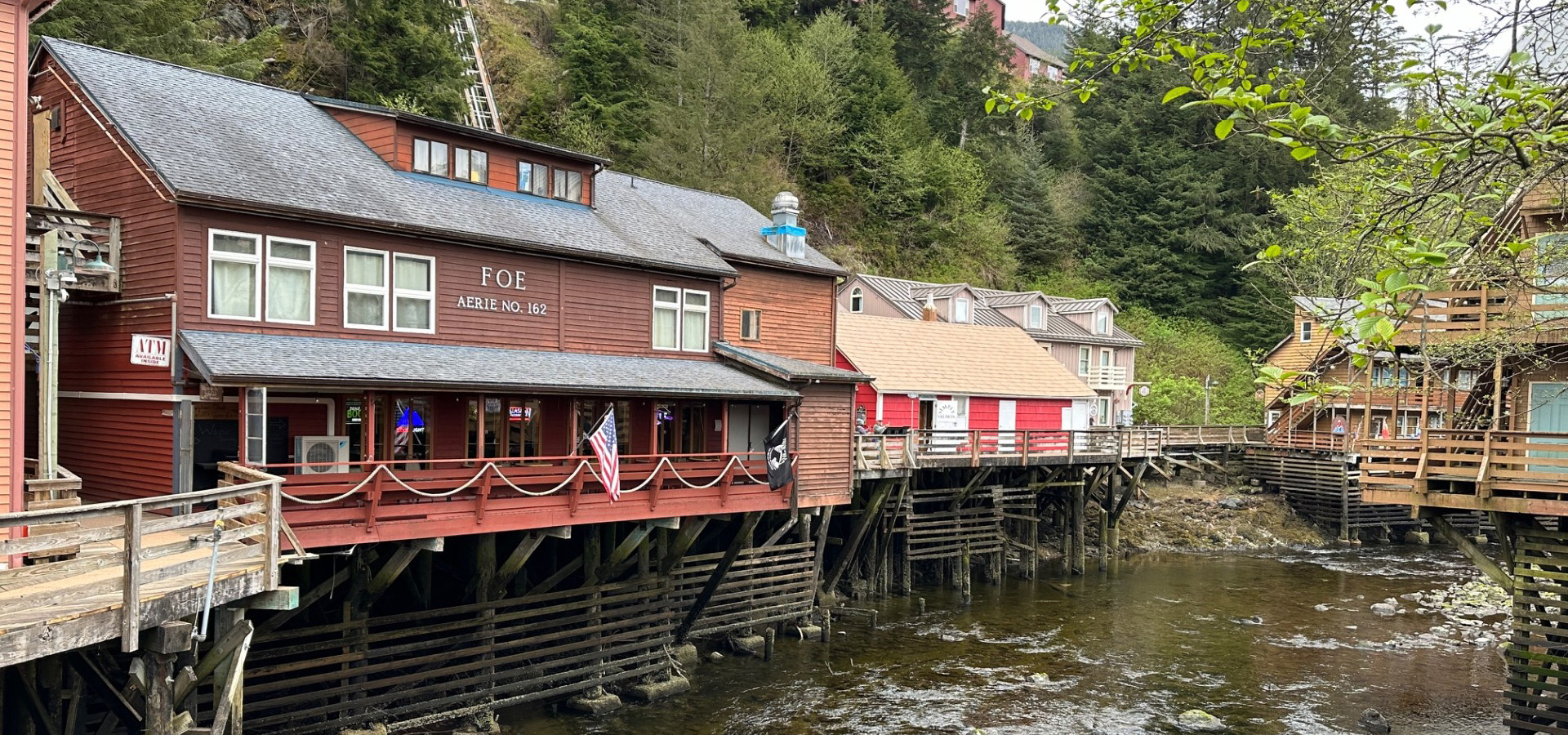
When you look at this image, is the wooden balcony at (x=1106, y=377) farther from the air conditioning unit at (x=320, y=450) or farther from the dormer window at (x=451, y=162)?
the air conditioning unit at (x=320, y=450)

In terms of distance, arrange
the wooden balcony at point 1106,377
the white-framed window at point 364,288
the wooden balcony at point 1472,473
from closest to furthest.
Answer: the wooden balcony at point 1472,473 → the white-framed window at point 364,288 → the wooden balcony at point 1106,377

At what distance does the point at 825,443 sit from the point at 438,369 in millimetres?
9110

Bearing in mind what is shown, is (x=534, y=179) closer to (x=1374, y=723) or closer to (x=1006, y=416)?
(x=1374, y=723)

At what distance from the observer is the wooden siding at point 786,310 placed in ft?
84.6

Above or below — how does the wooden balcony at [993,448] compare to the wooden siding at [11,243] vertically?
below

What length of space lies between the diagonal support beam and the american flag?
4.07 meters

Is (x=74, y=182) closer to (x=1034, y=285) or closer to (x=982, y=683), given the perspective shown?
(x=982, y=683)

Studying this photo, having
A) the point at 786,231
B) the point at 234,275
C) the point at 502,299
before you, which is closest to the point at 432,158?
the point at 502,299

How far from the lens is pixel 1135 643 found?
2536 cm

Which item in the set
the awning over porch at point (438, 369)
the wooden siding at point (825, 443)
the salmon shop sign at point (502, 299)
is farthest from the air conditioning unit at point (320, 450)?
the wooden siding at point (825, 443)

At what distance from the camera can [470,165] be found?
20.8 metres

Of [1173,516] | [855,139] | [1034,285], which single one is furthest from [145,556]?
[1034,285]

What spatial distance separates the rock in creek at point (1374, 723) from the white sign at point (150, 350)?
20558 millimetres

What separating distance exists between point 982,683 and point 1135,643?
5.72 metres
